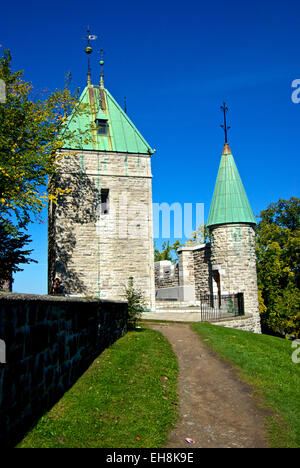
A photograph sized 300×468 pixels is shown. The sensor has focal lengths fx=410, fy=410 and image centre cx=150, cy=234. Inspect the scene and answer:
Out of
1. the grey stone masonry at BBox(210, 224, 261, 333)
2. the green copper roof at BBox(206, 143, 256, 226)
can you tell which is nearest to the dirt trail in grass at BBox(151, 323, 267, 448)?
the grey stone masonry at BBox(210, 224, 261, 333)

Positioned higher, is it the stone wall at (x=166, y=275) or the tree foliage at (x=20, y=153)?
the tree foliage at (x=20, y=153)

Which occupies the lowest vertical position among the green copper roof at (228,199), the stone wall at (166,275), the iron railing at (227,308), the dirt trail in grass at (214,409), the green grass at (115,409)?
the dirt trail in grass at (214,409)

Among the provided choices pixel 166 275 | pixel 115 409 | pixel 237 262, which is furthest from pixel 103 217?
pixel 115 409

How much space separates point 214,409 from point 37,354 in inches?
122

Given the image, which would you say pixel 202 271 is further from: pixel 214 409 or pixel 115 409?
pixel 115 409

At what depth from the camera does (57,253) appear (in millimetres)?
20734

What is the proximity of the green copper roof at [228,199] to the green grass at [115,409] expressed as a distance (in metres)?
15.5

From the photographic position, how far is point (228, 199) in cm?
2423

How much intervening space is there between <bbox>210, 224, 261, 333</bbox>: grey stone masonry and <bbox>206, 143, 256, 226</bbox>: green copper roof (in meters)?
0.46

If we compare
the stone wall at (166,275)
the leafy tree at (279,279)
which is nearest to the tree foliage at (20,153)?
the stone wall at (166,275)

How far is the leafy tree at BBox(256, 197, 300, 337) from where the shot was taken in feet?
102

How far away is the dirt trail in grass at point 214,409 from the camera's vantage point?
5.24 metres

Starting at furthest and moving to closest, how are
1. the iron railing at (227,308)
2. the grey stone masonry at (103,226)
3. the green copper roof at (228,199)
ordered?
the green copper roof at (228,199) → the grey stone masonry at (103,226) → the iron railing at (227,308)

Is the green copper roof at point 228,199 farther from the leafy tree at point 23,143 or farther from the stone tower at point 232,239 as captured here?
the leafy tree at point 23,143
